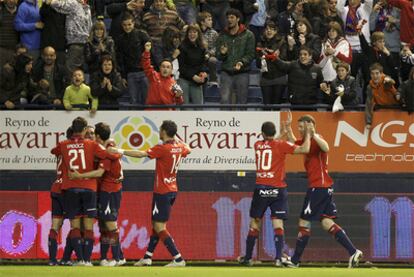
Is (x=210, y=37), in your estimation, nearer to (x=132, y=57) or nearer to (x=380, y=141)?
(x=132, y=57)

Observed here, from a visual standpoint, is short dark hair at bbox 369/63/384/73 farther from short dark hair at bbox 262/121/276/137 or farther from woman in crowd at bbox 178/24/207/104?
short dark hair at bbox 262/121/276/137

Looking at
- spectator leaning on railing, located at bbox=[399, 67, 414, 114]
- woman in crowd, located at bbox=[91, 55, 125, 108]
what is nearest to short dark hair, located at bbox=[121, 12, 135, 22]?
woman in crowd, located at bbox=[91, 55, 125, 108]

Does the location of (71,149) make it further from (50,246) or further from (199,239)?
(199,239)

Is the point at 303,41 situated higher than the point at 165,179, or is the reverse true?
the point at 303,41

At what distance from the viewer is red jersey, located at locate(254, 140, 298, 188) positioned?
771 inches

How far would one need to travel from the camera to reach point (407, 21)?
23.7m

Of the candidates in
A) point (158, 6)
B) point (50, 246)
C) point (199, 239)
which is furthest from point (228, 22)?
point (50, 246)

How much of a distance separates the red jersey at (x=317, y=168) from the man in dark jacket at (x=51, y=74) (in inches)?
212

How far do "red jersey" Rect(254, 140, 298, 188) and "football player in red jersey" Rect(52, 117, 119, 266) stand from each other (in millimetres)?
2136

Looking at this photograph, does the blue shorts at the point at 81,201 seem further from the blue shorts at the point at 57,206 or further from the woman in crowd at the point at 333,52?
the woman in crowd at the point at 333,52

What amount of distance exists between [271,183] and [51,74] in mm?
5406

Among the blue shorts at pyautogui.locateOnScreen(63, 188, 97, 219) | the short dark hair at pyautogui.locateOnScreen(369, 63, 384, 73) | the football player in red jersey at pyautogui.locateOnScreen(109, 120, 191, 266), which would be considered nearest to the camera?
the football player in red jersey at pyautogui.locateOnScreen(109, 120, 191, 266)

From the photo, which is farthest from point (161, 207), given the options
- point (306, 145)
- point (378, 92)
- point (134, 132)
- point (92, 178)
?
point (378, 92)

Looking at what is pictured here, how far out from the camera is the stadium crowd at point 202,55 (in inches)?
891
